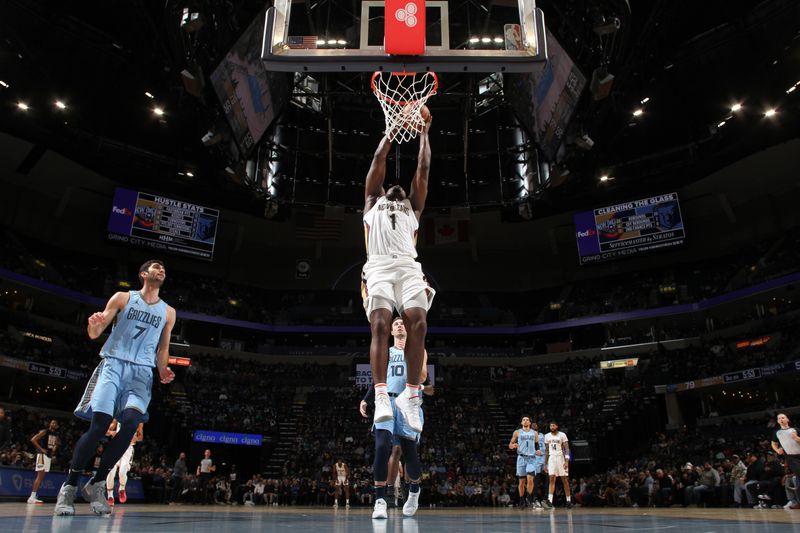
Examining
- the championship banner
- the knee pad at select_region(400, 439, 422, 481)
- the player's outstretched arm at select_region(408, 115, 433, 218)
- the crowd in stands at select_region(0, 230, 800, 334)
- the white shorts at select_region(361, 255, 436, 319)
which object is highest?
the crowd in stands at select_region(0, 230, 800, 334)

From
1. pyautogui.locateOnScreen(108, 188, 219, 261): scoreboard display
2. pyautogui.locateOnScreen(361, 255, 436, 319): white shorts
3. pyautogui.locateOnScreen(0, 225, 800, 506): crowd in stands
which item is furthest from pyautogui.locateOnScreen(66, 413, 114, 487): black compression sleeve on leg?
pyautogui.locateOnScreen(108, 188, 219, 261): scoreboard display

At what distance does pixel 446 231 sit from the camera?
32562mm

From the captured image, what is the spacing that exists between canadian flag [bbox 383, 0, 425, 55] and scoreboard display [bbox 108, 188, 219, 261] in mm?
25939

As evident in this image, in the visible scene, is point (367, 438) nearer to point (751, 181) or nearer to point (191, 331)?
point (191, 331)

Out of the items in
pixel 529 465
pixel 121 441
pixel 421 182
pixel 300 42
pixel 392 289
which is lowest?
pixel 121 441

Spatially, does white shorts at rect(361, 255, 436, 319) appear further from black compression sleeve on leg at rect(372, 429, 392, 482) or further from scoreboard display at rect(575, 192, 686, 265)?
scoreboard display at rect(575, 192, 686, 265)

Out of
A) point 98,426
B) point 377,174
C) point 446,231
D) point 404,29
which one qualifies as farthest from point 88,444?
point 446,231

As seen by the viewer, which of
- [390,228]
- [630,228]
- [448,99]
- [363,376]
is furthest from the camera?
[363,376]

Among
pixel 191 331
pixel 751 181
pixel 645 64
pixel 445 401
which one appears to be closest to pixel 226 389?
pixel 191 331

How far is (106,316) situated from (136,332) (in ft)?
1.24

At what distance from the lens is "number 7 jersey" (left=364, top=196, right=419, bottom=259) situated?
5430 millimetres

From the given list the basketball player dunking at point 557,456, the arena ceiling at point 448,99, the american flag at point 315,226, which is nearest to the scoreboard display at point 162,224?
the arena ceiling at point 448,99

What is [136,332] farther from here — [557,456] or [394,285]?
[557,456]

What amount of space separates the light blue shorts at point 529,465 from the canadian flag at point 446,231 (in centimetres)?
1938
